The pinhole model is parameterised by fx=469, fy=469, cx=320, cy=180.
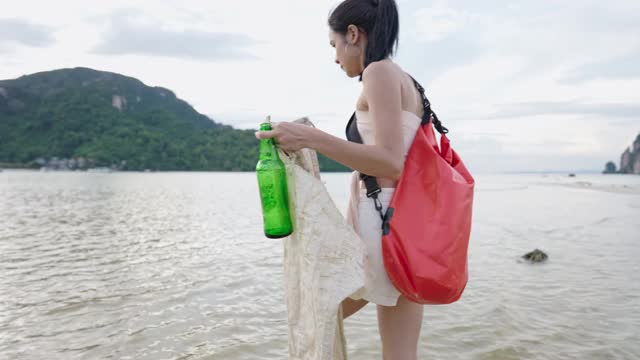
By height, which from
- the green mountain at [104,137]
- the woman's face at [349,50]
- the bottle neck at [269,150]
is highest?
the green mountain at [104,137]

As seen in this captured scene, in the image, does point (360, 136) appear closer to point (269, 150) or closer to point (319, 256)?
point (269, 150)

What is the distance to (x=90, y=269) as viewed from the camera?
8.65m

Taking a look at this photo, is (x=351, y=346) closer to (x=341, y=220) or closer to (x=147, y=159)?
(x=341, y=220)

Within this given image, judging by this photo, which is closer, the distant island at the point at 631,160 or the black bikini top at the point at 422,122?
the black bikini top at the point at 422,122

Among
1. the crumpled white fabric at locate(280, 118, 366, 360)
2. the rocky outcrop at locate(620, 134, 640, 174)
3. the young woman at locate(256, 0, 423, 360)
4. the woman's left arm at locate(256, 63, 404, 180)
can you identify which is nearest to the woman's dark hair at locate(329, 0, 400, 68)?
the young woman at locate(256, 0, 423, 360)

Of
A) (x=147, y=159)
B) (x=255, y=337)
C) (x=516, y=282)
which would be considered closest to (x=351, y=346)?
(x=255, y=337)

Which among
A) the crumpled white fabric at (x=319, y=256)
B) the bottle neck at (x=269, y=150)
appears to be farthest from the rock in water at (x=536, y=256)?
the bottle neck at (x=269, y=150)

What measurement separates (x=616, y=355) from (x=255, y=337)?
11.8 feet

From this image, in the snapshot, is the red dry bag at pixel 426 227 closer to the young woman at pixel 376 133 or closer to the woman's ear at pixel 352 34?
the young woman at pixel 376 133

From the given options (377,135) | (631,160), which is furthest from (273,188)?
(631,160)

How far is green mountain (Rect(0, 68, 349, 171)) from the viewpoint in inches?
4882

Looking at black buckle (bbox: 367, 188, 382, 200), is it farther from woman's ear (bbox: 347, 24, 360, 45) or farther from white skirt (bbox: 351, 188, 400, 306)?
woman's ear (bbox: 347, 24, 360, 45)

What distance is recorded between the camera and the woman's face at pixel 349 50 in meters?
1.92

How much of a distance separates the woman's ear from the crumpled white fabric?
1.63ft
